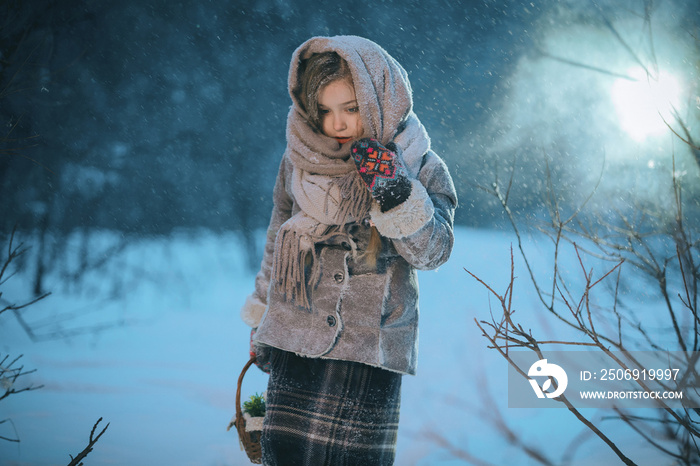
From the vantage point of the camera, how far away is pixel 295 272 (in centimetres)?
132

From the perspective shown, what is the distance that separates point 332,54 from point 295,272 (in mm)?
569

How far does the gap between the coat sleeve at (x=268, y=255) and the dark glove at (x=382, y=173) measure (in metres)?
0.39

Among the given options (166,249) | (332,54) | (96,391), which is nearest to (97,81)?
(166,249)

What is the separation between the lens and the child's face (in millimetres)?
1369

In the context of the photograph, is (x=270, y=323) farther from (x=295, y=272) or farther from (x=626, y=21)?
(x=626, y=21)

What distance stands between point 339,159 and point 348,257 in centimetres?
25

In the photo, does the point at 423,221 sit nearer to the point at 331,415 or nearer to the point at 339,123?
the point at 339,123

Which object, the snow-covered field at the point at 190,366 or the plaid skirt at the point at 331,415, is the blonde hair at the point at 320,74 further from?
the snow-covered field at the point at 190,366

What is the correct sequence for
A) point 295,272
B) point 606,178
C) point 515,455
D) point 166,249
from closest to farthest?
point 295,272
point 515,455
point 606,178
point 166,249

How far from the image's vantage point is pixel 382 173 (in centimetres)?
117

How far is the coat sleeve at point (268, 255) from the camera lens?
59.7 inches

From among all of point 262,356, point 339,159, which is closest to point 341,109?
point 339,159

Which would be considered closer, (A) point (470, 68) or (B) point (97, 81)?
(A) point (470, 68)

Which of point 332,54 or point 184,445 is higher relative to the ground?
point 332,54
